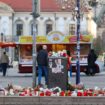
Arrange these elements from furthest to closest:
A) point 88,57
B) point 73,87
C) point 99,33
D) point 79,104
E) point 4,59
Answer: point 99,33 → point 4,59 → point 88,57 → point 73,87 → point 79,104

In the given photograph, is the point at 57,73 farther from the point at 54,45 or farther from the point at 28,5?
the point at 28,5

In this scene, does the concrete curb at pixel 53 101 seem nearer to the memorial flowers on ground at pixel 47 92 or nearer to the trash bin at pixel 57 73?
the memorial flowers on ground at pixel 47 92

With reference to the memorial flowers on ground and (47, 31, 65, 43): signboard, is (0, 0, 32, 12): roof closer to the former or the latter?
(47, 31, 65, 43): signboard

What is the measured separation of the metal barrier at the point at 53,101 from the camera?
14391 millimetres

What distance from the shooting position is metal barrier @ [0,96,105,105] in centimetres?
1439

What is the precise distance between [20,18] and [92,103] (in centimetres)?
8380

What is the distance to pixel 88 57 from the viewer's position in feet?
112

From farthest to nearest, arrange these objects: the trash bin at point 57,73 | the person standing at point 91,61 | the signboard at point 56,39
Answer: the signboard at point 56,39
the person standing at point 91,61
the trash bin at point 57,73

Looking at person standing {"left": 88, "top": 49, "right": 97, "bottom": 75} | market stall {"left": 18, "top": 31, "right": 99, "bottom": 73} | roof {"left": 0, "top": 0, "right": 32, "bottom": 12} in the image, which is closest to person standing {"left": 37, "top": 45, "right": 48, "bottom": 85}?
person standing {"left": 88, "top": 49, "right": 97, "bottom": 75}

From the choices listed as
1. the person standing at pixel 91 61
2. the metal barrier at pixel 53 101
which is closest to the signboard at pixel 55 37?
the person standing at pixel 91 61

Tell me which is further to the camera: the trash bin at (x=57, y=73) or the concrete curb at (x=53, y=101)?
the trash bin at (x=57, y=73)

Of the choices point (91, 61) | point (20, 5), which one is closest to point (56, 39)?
point (91, 61)

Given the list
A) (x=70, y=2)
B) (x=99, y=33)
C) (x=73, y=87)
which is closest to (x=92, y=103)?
(x=73, y=87)

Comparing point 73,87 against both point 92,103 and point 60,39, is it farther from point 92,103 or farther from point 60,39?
point 60,39
